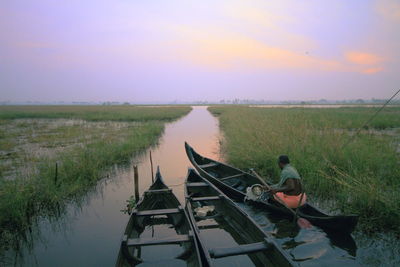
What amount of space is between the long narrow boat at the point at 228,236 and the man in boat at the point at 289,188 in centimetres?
90

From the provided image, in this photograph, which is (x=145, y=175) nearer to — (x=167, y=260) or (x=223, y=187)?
(x=223, y=187)

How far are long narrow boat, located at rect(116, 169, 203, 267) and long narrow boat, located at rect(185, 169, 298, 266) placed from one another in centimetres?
21

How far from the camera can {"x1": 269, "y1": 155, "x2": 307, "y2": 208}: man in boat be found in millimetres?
4711

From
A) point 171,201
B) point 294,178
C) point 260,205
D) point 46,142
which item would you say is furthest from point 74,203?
point 46,142

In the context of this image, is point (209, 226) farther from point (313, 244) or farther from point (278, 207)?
point (313, 244)

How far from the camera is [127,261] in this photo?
346 centimetres

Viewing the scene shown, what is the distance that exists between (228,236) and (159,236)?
1.30 metres

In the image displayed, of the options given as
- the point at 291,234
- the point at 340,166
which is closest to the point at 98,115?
the point at 340,166

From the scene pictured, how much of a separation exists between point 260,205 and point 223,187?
1.41 meters

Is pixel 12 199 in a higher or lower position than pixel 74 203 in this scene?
higher

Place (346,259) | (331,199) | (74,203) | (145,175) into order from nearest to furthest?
(346,259) → (331,199) → (74,203) → (145,175)

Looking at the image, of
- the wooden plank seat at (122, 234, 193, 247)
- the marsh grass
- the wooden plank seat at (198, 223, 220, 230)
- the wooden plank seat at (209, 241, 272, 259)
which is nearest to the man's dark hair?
the wooden plank seat at (198, 223, 220, 230)

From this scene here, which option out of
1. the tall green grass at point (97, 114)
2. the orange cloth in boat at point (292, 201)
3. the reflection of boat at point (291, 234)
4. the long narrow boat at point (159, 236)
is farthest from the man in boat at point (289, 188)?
the tall green grass at point (97, 114)

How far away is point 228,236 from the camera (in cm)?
468
